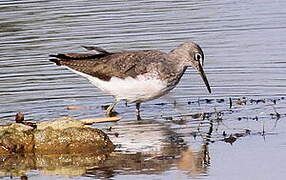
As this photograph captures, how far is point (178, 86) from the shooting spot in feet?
51.3

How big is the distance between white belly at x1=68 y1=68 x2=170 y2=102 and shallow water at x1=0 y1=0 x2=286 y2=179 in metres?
0.27

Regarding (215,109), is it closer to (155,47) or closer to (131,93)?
(131,93)

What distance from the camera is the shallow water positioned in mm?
11297

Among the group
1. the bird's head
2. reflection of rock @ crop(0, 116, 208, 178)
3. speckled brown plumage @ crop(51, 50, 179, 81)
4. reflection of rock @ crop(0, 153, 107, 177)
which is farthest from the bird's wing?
reflection of rock @ crop(0, 153, 107, 177)

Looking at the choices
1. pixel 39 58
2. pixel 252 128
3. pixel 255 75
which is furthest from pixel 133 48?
pixel 252 128

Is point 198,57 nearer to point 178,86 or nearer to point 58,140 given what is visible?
point 178,86

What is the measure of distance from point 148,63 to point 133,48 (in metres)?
3.94

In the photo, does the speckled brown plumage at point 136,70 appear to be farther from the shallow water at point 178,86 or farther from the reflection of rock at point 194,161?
the reflection of rock at point 194,161

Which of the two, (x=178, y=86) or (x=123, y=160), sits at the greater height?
(x=178, y=86)

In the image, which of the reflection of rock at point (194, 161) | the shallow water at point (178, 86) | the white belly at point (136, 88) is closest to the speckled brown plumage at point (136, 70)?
the white belly at point (136, 88)

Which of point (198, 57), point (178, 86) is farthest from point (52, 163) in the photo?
point (178, 86)

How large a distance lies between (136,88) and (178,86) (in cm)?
174

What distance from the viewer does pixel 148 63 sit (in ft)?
46.4

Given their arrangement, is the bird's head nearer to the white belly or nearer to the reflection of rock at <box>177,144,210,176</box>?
the white belly
